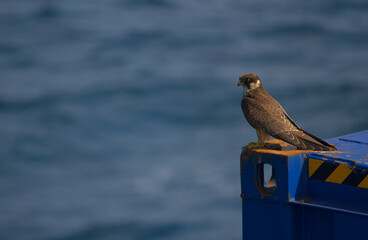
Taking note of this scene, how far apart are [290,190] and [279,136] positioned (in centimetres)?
52

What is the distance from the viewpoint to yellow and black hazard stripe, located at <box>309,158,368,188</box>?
2510mm

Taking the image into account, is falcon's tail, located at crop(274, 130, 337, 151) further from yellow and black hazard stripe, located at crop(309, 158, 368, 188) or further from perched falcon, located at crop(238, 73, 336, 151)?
yellow and black hazard stripe, located at crop(309, 158, 368, 188)

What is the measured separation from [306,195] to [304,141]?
29cm

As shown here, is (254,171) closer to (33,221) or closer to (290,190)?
(290,190)

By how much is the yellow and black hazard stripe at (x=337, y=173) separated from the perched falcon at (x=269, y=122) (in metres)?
0.15

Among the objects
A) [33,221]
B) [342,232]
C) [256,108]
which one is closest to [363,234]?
[342,232]

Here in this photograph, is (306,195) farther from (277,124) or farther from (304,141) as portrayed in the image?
(277,124)

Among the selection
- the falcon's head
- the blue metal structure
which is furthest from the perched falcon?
the blue metal structure

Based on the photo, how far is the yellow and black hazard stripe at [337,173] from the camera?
251 cm

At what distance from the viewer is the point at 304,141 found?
286 centimetres

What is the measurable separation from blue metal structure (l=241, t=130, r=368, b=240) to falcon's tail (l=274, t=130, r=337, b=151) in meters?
0.07

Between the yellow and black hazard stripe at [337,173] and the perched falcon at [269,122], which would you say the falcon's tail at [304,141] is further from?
the yellow and black hazard stripe at [337,173]

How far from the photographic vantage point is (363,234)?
2.52 m

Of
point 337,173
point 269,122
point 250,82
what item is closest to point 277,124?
point 269,122
